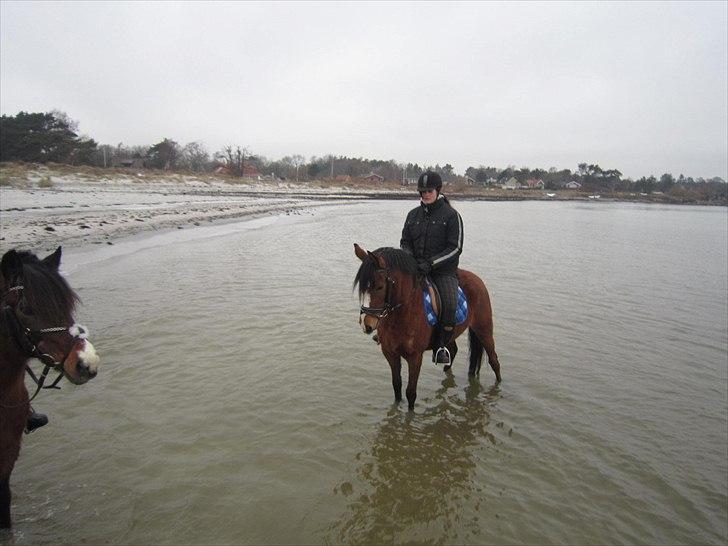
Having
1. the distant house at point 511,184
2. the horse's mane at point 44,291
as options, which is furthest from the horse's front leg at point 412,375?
the distant house at point 511,184

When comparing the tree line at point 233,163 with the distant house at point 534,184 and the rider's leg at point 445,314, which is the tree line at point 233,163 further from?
the rider's leg at point 445,314

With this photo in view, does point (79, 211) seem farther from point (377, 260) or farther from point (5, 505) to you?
point (377, 260)

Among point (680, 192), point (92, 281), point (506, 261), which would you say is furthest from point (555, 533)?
point (680, 192)

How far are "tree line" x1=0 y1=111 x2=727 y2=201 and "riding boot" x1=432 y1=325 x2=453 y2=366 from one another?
64.1 meters

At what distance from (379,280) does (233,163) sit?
300ft

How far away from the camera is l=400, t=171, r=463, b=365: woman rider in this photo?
554cm

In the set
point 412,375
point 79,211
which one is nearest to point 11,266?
point 412,375

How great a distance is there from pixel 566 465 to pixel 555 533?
1.17 m

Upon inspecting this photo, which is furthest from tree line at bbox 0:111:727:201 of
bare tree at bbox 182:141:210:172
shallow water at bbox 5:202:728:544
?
shallow water at bbox 5:202:728:544

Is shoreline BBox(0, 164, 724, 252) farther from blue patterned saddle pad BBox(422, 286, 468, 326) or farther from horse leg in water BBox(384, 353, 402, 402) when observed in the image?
blue patterned saddle pad BBox(422, 286, 468, 326)

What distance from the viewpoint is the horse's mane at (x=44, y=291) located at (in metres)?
2.84

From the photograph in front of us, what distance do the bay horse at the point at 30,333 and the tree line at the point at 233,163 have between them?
6384cm

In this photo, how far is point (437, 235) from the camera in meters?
5.69

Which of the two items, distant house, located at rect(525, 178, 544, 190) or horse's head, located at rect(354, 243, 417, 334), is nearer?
horse's head, located at rect(354, 243, 417, 334)
